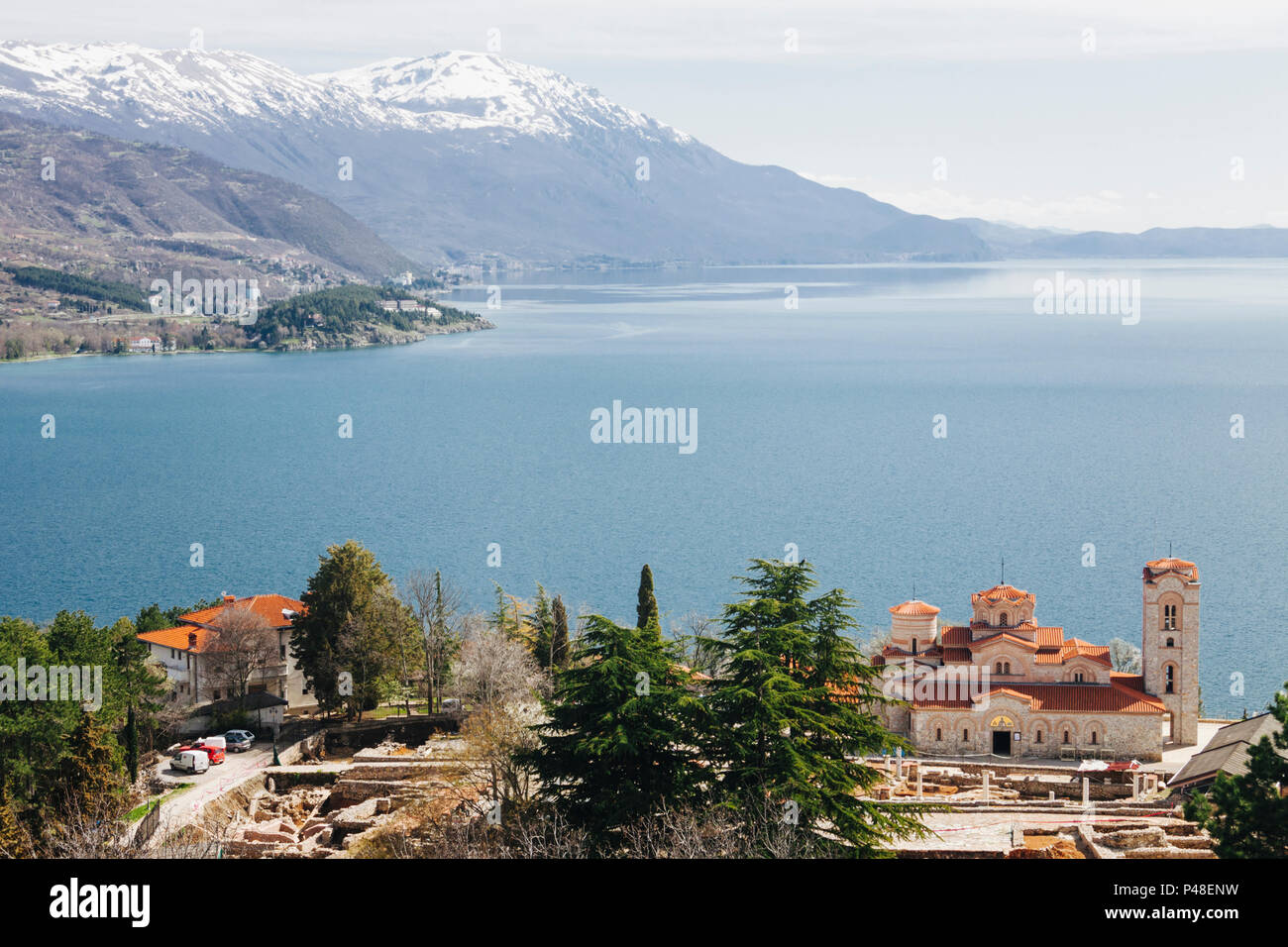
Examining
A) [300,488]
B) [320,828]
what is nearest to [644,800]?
[320,828]

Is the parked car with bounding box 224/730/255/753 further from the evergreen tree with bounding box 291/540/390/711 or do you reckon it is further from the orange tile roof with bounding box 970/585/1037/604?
the orange tile roof with bounding box 970/585/1037/604

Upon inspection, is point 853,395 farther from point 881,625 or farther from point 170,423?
point 881,625

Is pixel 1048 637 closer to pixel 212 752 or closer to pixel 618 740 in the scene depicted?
pixel 618 740

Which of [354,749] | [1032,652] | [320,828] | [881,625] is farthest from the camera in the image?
[881,625]

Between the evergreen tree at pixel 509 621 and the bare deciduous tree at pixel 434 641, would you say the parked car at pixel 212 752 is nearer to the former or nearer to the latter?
the bare deciduous tree at pixel 434 641

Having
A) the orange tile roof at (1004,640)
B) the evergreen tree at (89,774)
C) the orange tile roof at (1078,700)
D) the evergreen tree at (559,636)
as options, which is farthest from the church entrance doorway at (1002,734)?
the evergreen tree at (89,774)

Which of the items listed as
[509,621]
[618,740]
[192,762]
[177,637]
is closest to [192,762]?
[192,762]

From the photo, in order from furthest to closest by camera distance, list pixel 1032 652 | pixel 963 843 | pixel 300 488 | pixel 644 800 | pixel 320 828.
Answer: pixel 300 488, pixel 1032 652, pixel 320 828, pixel 963 843, pixel 644 800
